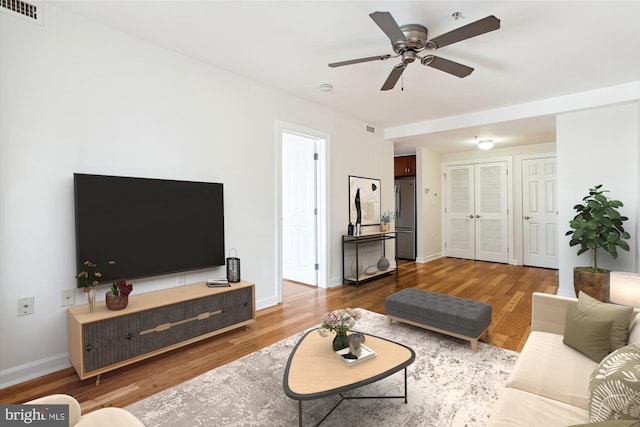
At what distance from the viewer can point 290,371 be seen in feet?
5.94

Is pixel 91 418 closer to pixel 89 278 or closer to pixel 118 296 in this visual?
pixel 118 296

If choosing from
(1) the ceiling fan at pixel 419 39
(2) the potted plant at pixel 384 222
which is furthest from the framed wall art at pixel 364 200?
(1) the ceiling fan at pixel 419 39

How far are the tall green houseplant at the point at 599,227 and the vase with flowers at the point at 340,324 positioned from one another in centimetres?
352

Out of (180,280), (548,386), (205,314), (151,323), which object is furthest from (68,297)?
(548,386)

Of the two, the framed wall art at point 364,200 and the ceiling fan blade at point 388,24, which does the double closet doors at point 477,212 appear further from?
the ceiling fan blade at point 388,24

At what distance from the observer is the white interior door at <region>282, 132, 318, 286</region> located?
4.89 meters

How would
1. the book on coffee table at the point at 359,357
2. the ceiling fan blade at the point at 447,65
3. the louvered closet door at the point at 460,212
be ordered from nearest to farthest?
the book on coffee table at the point at 359,357 → the ceiling fan blade at the point at 447,65 → the louvered closet door at the point at 460,212

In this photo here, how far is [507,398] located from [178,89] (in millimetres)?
3474

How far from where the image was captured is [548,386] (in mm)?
1562

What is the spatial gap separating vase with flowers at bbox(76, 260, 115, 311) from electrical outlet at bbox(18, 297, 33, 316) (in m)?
0.33

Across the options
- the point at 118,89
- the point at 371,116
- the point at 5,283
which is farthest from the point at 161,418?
the point at 371,116

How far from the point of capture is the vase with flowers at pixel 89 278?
7.75 ft

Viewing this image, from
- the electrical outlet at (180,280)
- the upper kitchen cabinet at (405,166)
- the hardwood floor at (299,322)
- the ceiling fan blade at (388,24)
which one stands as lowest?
the hardwood floor at (299,322)

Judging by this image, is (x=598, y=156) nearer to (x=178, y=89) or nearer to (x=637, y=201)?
(x=637, y=201)
